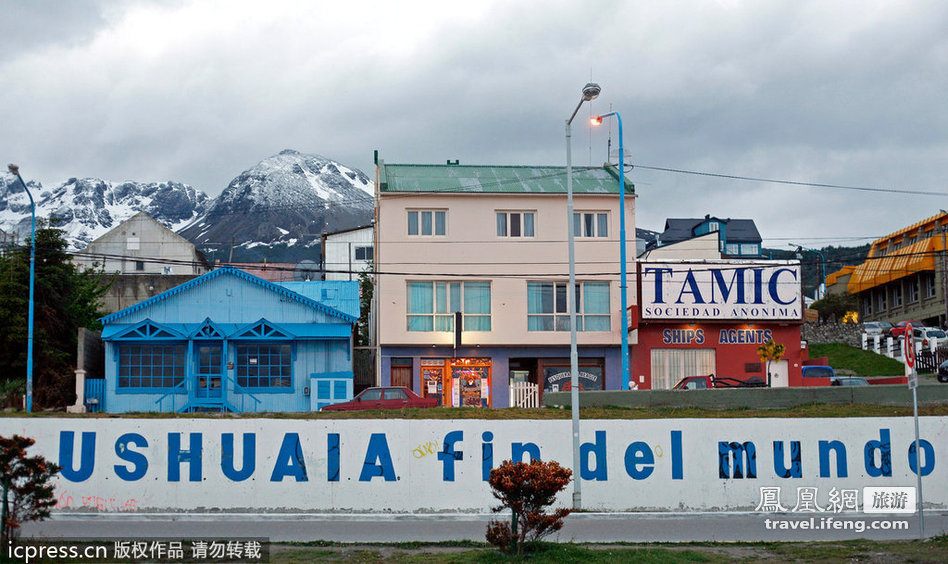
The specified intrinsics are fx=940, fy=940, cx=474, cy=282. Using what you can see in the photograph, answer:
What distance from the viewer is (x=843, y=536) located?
1769cm

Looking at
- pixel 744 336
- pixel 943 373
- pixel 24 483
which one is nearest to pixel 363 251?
pixel 744 336

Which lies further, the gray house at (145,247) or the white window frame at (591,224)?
the gray house at (145,247)

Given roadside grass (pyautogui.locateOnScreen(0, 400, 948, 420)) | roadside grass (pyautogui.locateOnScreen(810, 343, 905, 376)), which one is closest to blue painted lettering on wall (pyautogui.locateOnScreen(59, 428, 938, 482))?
roadside grass (pyautogui.locateOnScreen(0, 400, 948, 420))

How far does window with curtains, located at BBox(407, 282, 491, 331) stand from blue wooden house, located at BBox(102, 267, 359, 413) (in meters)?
3.45

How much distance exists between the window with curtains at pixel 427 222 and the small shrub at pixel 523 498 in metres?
26.5

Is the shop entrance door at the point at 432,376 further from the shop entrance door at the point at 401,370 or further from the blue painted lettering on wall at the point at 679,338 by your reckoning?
the blue painted lettering on wall at the point at 679,338

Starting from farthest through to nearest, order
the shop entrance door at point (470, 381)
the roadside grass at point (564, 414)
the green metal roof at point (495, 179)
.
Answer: the green metal roof at point (495, 179)
the shop entrance door at point (470, 381)
the roadside grass at point (564, 414)

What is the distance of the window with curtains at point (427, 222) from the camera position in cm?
4119

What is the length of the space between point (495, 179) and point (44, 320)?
66.3 ft

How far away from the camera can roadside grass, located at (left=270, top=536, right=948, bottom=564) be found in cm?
1473

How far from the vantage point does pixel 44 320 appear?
38.9 meters

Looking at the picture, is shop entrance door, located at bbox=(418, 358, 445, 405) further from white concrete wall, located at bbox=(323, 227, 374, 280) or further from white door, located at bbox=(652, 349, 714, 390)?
white concrete wall, located at bbox=(323, 227, 374, 280)

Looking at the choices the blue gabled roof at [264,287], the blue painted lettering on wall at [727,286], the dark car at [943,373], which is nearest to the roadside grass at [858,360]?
the dark car at [943,373]

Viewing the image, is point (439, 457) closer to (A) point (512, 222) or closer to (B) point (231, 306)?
(B) point (231, 306)
